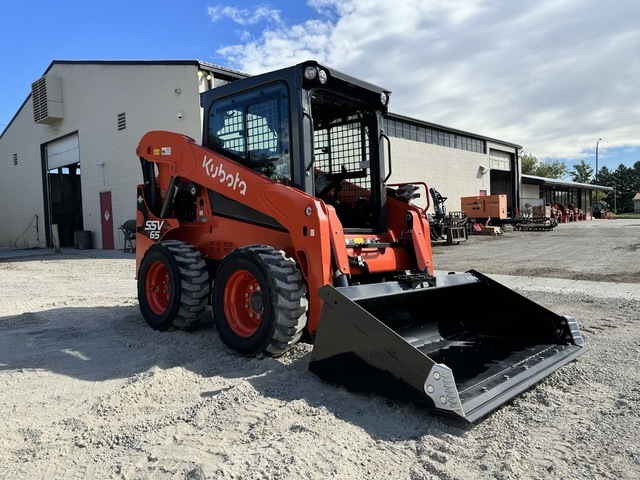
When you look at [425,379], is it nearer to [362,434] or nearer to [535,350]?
[362,434]

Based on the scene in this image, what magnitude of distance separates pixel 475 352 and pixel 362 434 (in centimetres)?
175

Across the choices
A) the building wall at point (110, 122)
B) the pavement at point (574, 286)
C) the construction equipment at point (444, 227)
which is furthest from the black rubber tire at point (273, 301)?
the construction equipment at point (444, 227)

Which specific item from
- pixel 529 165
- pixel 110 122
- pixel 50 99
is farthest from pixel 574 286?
pixel 529 165

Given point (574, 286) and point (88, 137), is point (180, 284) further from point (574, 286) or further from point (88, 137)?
point (88, 137)

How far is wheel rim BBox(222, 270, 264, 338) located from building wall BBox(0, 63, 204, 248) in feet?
41.0

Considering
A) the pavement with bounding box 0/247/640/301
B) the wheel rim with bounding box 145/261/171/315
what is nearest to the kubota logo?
the wheel rim with bounding box 145/261/171/315

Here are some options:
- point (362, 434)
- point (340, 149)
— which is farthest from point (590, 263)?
point (362, 434)

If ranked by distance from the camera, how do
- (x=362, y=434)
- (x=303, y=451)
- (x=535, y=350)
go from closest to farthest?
(x=303, y=451), (x=362, y=434), (x=535, y=350)

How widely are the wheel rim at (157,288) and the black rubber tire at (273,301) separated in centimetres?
167

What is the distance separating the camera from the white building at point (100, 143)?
17.4m

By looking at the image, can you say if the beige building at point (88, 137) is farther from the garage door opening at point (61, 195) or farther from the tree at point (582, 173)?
the tree at point (582, 173)

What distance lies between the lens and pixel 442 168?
31375 millimetres

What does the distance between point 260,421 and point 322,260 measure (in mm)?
1542

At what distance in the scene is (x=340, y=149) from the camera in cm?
609
